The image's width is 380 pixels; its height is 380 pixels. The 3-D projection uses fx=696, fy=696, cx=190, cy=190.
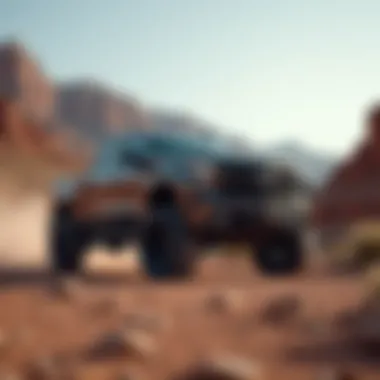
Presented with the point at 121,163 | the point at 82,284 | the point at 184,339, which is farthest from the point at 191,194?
the point at 184,339

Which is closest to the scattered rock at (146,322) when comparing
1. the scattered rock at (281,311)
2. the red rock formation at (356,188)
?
the scattered rock at (281,311)

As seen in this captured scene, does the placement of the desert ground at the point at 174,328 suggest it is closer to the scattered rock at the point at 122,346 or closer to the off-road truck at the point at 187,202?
Result: the scattered rock at the point at 122,346

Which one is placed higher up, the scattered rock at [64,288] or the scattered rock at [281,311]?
the scattered rock at [281,311]

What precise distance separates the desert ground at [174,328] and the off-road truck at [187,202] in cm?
66

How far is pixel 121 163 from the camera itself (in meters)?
10.7

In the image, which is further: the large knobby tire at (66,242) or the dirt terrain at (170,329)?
the large knobby tire at (66,242)

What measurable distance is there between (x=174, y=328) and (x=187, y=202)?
15.0 ft

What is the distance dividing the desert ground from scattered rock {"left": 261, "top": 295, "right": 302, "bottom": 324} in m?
0.01

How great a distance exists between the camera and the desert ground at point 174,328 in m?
4.38

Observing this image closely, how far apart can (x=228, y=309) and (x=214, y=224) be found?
354 cm

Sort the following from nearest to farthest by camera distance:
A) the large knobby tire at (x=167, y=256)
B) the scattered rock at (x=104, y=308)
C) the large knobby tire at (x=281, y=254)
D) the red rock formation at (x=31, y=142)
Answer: the scattered rock at (x=104, y=308) < the large knobby tire at (x=167, y=256) < the large knobby tire at (x=281, y=254) < the red rock formation at (x=31, y=142)

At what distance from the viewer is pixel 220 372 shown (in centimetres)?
415

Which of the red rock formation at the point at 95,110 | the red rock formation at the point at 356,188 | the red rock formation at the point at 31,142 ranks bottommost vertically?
the red rock formation at the point at 356,188

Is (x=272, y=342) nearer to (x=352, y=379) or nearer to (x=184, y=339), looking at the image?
(x=184, y=339)
